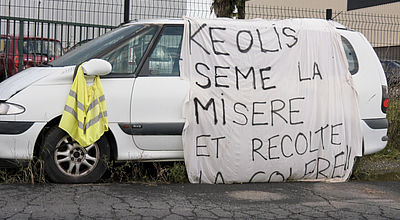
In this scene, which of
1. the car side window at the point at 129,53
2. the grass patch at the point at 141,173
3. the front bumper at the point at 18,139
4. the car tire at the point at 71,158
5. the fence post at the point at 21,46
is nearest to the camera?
the front bumper at the point at 18,139

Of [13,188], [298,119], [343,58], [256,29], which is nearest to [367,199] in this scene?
[298,119]

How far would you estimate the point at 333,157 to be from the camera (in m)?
5.82

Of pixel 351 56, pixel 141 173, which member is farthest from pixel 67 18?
pixel 351 56

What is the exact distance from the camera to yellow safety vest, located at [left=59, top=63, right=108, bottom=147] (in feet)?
16.6

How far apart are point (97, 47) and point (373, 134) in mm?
3150

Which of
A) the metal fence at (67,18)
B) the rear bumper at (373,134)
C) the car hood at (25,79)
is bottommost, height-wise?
the rear bumper at (373,134)

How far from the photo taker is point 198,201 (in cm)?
488

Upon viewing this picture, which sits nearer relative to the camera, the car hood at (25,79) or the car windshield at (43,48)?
the car hood at (25,79)

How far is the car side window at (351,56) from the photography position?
596cm

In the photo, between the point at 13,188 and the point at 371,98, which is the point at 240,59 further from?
the point at 13,188

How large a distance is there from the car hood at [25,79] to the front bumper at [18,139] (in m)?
0.29

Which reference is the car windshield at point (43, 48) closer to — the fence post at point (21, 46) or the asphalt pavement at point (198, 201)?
the fence post at point (21, 46)

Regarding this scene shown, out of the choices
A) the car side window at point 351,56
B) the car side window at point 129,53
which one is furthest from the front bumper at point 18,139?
the car side window at point 351,56

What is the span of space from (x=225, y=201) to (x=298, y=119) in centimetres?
134
